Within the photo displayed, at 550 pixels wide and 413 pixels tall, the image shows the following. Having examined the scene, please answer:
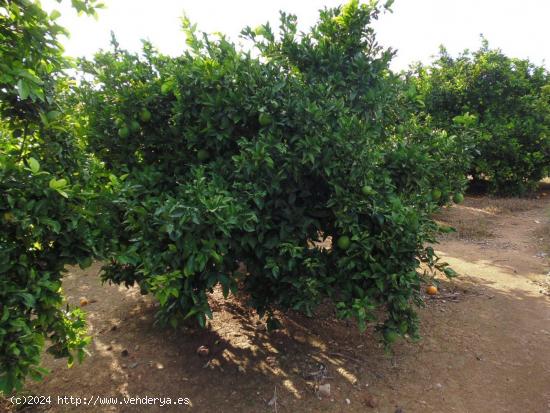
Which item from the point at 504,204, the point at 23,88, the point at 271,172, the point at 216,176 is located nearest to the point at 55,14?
the point at 23,88

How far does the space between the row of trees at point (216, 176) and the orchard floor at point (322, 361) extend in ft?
1.75

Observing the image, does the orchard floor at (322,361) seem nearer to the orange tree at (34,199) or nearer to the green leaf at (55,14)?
the orange tree at (34,199)

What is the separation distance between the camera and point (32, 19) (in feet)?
7.48

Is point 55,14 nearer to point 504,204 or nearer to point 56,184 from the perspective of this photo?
point 56,184

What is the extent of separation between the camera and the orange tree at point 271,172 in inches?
111

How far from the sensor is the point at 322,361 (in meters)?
3.76

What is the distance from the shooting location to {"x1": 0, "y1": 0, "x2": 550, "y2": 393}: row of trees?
7.72 ft

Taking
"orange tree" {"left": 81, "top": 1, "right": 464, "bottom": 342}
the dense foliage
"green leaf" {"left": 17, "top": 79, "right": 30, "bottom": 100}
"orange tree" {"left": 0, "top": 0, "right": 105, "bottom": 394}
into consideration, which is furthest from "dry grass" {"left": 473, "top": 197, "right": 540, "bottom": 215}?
"green leaf" {"left": 17, "top": 79, "right": 30, "bottom": 100}

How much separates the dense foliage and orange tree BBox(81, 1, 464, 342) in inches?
322

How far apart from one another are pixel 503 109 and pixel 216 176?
11.6 metres

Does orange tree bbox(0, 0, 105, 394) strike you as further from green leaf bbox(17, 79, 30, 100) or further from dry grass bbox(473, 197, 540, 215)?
dry grass bbox(473, 197, 540, 215)

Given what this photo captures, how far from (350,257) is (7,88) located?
252 centimetres

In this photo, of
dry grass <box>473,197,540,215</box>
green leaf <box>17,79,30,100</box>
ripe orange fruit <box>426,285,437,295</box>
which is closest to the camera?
green leaf <box>17,79,30,100</box>

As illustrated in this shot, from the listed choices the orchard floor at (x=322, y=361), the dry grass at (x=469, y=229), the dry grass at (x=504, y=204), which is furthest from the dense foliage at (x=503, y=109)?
the orchard floor at (x=322, y=361)
